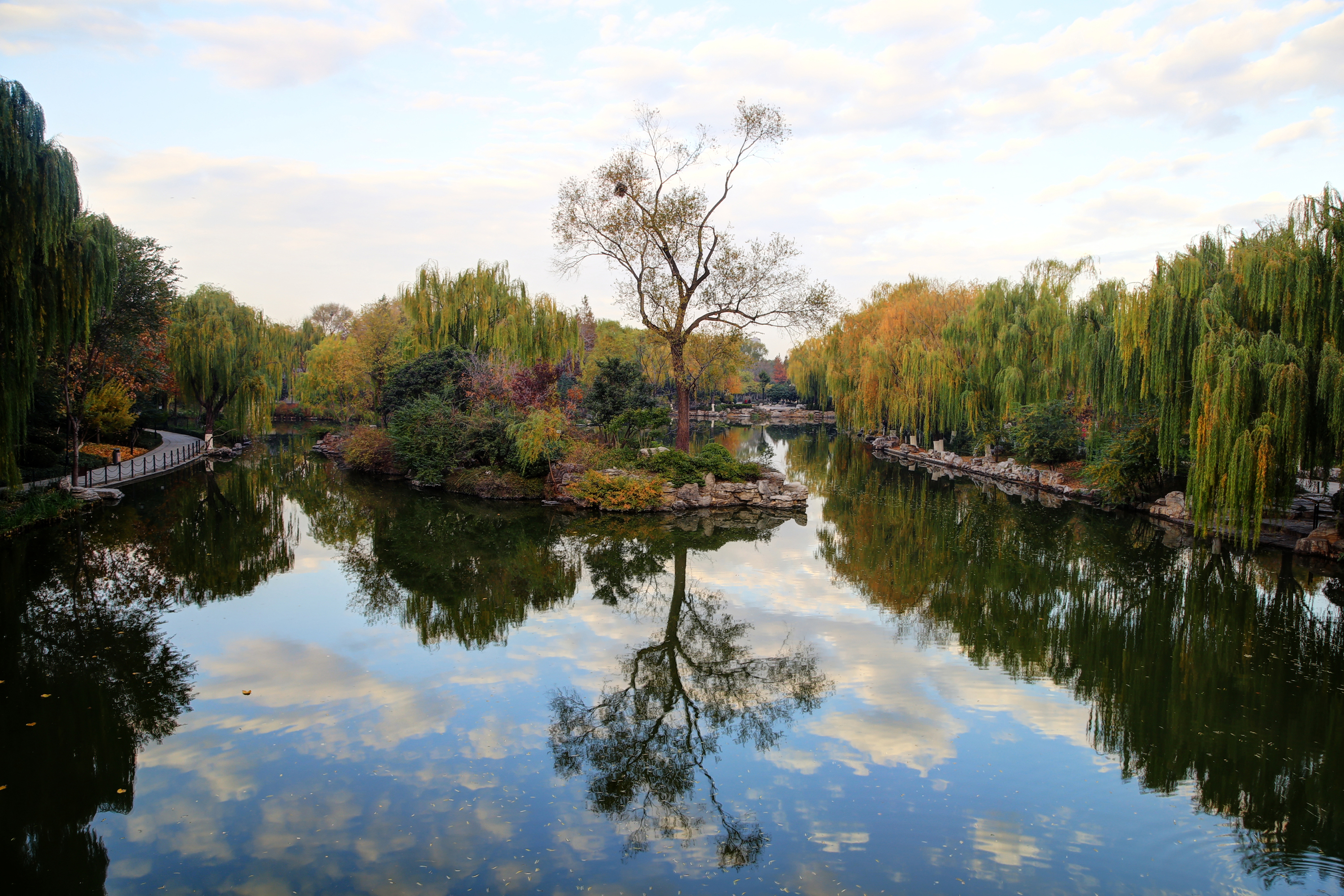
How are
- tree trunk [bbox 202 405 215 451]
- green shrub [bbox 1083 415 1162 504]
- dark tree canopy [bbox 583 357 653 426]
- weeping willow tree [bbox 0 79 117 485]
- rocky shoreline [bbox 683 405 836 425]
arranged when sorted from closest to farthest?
weeping willow tree [bbox 0 79 117 485], green shrub [bbox 1083 415 1162 504], dark tree canopy [bbox 583 357 653 426], tree trunk [bbox 202 405 215 451], rocky shoreline [bbox 683 405 836 425]

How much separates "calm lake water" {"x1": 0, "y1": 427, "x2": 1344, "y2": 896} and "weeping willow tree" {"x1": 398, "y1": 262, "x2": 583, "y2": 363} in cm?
1688

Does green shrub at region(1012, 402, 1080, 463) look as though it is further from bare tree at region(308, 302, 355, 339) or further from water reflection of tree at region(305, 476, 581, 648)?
bare tree at region(308, 302, 355, 339)

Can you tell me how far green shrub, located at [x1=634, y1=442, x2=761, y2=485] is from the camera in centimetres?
2136

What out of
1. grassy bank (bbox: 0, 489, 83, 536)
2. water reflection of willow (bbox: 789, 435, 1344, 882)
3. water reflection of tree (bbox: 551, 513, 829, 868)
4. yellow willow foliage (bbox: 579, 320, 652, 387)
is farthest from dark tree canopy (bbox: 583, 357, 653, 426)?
yellow willow foliage (bbox: 579, 320, 652, 387)

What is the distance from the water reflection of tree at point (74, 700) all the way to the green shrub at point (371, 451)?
13.7 meters

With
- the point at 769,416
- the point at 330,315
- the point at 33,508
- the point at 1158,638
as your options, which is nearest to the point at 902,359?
the point at 1158,638

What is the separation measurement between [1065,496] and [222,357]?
29.4 metres

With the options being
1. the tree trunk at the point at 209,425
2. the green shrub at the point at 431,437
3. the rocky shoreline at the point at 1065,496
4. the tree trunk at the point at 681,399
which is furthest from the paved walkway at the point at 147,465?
the rocky shoreline at the point at 1065,496

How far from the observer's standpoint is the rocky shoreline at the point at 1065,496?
14484 millimetres

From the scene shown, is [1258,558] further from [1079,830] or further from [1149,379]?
[1079,830]

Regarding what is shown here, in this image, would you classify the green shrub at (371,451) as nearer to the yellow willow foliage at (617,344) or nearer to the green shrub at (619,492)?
the green shrub at (619,492)

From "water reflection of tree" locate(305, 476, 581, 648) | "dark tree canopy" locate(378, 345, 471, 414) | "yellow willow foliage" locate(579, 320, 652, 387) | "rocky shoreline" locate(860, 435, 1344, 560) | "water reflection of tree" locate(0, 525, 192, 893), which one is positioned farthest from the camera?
"yellow willow foliage" locate(579, 320, 652, 387)

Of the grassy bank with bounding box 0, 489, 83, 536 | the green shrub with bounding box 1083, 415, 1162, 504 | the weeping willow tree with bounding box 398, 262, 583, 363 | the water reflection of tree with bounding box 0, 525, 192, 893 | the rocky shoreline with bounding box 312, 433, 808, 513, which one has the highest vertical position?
the weeping willow tree with bounding box 398, 262, 583, 363

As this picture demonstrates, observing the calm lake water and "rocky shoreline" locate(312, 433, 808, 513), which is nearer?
the calm lake water
